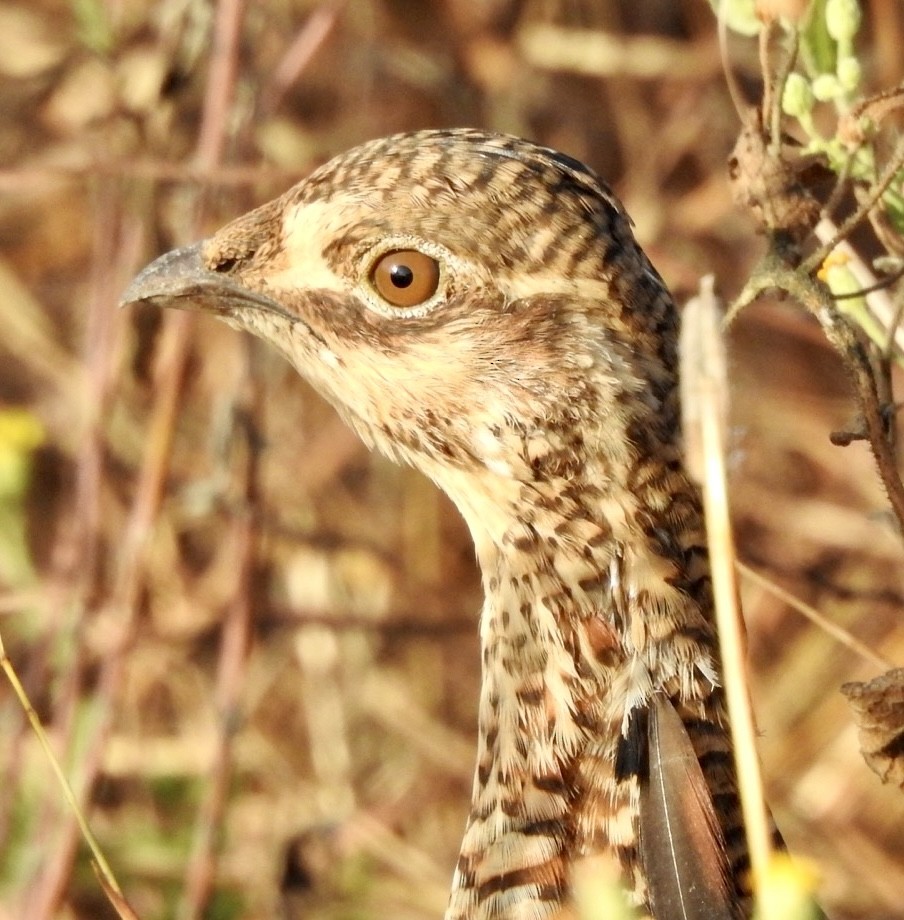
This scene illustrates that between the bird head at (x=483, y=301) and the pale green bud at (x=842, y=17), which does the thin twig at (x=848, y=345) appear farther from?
the pale green bud at (x=842, y=17)

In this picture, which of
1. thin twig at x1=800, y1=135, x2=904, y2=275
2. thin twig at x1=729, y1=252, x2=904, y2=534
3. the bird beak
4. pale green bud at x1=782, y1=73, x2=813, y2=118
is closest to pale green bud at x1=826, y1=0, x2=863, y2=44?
pale green bud at x1=782, y1=73, x2=813, y2=118

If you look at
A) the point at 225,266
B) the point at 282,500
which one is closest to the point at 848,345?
the point at 225,266

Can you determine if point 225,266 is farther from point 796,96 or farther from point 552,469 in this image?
point 796,96

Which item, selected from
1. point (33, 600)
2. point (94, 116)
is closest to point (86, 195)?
point (94, 116)

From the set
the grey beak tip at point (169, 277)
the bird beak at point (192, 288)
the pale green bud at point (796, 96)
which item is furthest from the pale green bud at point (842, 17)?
the grey beak tip at point (169, 277)

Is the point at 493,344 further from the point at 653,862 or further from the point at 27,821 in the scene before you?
the point at 27,821

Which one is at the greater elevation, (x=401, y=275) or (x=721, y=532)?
(x=401, y=275)

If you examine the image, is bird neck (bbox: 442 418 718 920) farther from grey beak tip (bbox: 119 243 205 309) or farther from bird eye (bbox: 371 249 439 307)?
grey beak tip (bbox: 119 243 205 309)
